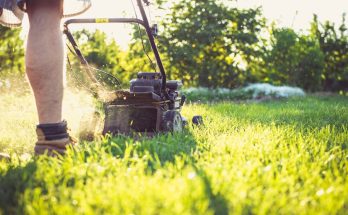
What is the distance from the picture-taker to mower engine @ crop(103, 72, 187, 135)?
285cm

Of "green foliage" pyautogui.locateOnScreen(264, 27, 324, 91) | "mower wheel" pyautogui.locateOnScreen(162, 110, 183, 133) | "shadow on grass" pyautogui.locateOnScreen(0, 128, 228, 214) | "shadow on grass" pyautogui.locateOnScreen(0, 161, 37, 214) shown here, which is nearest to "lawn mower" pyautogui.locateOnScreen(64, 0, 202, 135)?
"mower wheel" pyautogui.locateOnScreen(162, 110, 183, 133)

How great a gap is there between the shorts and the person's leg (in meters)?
0.25

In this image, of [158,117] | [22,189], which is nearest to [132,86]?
[158,117]

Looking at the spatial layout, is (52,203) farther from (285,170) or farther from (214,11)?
(214,11)

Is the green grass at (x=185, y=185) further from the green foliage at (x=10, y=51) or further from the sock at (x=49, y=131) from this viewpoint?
the green foliage at (x=10, y=51)

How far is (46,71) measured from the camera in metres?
2.03

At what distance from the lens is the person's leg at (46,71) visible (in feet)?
6.64

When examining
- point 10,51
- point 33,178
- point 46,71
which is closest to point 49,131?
point 46,71

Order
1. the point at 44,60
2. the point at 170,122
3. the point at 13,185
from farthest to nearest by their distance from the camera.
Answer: the point at 170,122 < the point at 44,60 < the point at 13,185

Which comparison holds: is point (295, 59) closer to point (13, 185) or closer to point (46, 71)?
point (46, 71)

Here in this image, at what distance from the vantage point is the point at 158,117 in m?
2.90

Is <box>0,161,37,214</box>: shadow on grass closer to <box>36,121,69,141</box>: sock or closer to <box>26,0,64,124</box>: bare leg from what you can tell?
<box>36,121,69,141</box>: sock

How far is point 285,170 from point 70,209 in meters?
0.85

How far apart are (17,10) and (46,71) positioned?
1.74 feet
